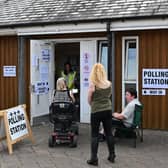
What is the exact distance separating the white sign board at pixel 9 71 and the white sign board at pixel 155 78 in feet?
13.7

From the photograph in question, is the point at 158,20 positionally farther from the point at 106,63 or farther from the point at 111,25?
the point at 106,63

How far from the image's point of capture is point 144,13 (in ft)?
32.5

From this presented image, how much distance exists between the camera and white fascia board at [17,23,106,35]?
1050cm

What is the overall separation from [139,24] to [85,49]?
2042 mm

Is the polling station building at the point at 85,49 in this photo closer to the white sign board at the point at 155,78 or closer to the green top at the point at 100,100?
the white sign board at the point at 155,78

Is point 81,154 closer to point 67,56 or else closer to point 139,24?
point 139,24

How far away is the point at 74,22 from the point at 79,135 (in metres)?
2.99

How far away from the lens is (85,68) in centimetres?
1144

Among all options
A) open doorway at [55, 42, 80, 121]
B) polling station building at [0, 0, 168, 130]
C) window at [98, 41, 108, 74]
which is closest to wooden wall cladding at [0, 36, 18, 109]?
polling station building at [0, 0, 168, 130]

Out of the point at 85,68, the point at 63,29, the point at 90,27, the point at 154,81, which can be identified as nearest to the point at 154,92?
the point at 154,81

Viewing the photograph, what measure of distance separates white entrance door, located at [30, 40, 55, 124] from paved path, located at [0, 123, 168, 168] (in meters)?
2.13

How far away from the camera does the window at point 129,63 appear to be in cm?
1074

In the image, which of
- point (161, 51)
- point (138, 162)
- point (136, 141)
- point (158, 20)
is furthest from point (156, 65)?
point (138, 162)

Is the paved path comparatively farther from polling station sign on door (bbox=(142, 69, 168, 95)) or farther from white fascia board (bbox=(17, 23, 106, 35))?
white fascia board (bbox=(17, 23, 106, 35))
